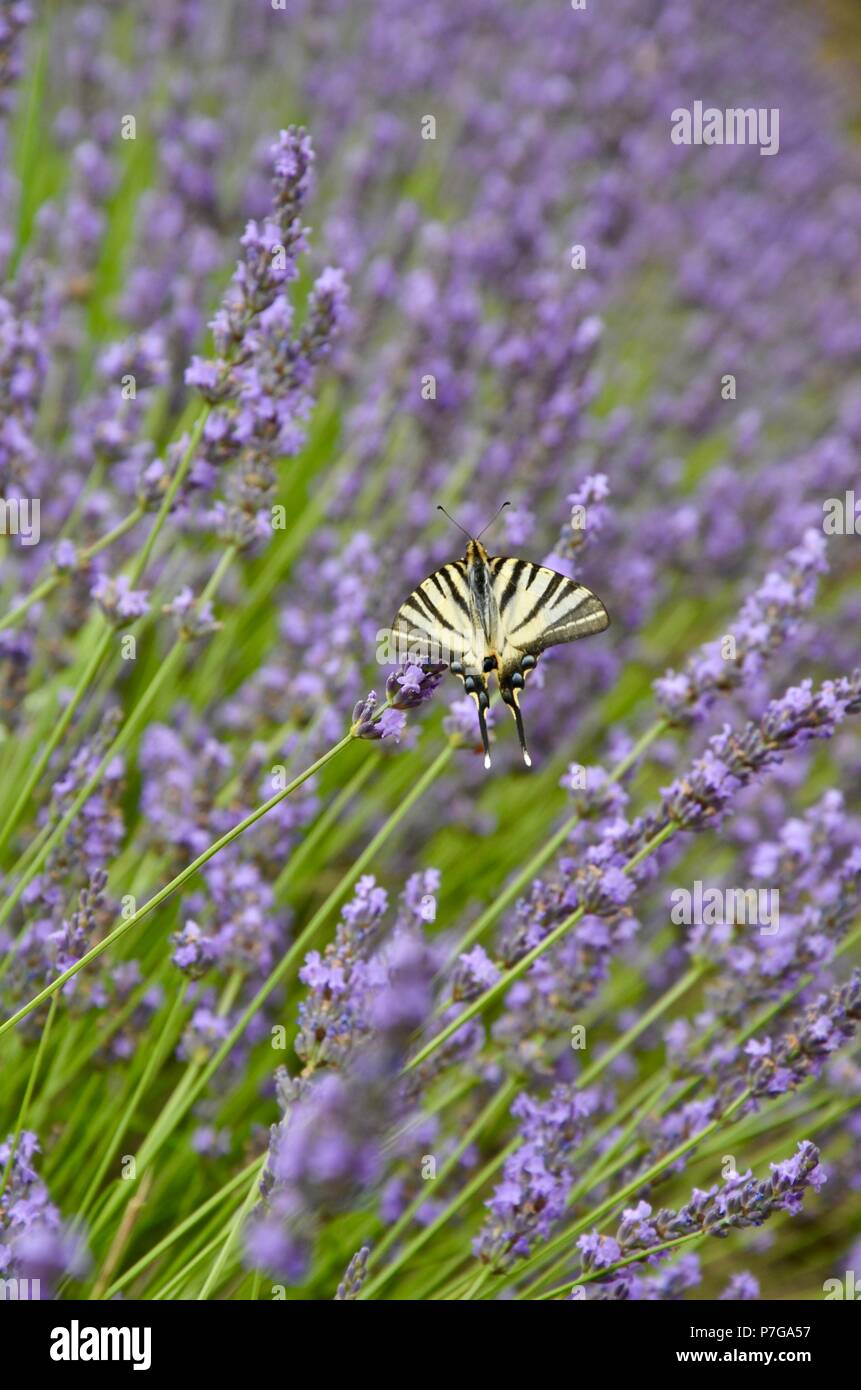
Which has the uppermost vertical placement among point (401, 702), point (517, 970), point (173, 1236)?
point (401, 702)

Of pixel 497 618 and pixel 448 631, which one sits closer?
pixel 448 631

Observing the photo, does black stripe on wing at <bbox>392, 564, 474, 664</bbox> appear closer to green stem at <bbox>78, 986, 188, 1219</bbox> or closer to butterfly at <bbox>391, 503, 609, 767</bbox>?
butterfly at <bbox>391, 503, 609, 767</bbox>

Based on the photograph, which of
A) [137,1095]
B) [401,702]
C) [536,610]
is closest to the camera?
[401,702]

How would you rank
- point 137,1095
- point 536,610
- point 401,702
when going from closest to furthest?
point 401,702, point 137,1095, point 536,610

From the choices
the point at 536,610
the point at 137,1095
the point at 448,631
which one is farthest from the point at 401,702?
the point at 137,1095

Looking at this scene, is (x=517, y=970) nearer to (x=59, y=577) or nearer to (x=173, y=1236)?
(x=173, y=1236)

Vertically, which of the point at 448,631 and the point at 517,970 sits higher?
the point at 448,631

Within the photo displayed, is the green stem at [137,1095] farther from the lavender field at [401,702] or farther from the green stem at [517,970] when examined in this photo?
the green stem at [517,970]

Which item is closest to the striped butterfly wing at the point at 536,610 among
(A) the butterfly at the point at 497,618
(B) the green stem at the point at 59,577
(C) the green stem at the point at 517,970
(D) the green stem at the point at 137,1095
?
(A) the butterfly at the point at 497,618
